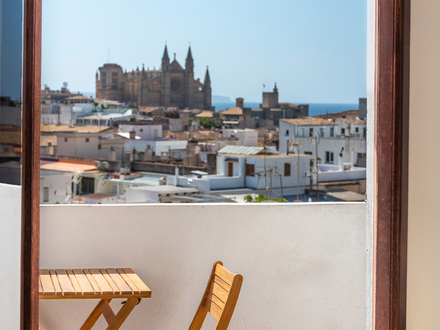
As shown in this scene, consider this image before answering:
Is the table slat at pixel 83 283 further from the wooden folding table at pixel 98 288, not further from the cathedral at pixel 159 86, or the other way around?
the cathedral at pixel 159 86

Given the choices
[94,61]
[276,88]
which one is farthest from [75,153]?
[94,61]

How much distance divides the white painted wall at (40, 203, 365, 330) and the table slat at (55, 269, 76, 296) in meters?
0.13

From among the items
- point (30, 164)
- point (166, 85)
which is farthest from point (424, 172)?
point (166, 85)

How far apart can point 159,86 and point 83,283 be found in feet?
204

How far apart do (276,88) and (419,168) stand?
109 feet

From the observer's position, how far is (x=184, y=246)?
1.99m

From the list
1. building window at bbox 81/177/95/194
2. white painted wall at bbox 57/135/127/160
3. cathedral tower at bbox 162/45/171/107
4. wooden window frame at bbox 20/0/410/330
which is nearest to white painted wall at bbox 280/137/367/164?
building window at bbox 81/177/95/194

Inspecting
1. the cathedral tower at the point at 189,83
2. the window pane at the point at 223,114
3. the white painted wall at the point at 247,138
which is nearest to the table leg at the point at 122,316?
the window pane at the point at 223,114

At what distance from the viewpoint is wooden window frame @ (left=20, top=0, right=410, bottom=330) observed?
0.97m

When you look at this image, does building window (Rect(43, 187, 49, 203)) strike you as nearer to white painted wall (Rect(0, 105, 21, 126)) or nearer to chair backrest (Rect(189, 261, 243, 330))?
chair backrest (Rect(189, 261, 243, 330))

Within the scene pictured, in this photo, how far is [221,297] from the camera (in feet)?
5.32

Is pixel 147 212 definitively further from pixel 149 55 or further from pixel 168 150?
pixel 149 55

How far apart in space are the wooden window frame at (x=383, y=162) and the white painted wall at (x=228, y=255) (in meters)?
0.93

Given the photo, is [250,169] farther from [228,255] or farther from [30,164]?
[30,164]
